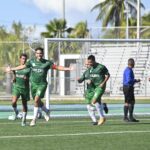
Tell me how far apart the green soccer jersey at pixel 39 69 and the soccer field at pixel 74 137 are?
1.21 m

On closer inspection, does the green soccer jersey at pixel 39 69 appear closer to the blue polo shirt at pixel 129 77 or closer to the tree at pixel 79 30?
the blue polo shirt at pixel 129 77

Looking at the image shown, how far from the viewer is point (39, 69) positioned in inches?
695

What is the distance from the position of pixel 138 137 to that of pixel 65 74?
1961 centimetres

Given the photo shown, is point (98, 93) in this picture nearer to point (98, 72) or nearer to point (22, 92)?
point (98, 72)

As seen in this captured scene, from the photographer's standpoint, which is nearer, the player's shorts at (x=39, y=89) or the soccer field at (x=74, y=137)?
the soccer field at (x=74, y=137)

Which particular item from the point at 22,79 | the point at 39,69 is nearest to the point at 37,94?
the point at 39,69

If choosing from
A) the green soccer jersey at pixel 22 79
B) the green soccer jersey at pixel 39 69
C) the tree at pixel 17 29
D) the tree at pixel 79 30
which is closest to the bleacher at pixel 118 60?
the green soccer jersey at pixel 22 79

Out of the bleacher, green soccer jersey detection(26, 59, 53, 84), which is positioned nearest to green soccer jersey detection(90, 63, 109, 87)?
green soccer jersey detection(26, 59, 53, 84)

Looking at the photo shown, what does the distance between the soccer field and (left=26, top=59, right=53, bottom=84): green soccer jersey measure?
121 cm

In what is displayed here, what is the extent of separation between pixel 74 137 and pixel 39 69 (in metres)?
3.82

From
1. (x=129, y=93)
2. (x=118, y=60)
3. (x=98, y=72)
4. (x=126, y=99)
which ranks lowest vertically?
(x=126, y=99)

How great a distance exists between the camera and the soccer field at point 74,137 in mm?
12594

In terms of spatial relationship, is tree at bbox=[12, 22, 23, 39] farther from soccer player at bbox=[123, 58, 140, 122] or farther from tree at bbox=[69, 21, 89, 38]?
soccer player at bbox=[123, 58, 140, 122]

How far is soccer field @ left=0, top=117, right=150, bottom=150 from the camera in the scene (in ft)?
41.3
